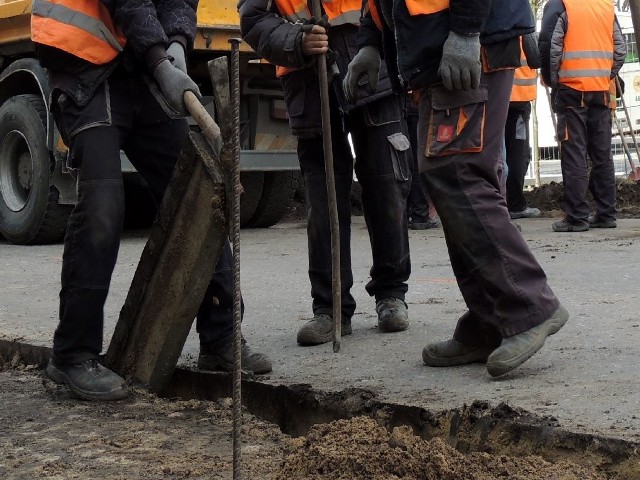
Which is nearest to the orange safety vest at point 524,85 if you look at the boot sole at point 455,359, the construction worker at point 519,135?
the construction worker at point 519,135

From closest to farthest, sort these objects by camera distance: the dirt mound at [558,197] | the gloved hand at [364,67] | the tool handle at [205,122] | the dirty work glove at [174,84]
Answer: the tool handle at [205,122]
the dirty work glove at [174,84]
the gloved hand at [364,67]
the dirt mound at [558,197]

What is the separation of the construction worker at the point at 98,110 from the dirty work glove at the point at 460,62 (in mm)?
825

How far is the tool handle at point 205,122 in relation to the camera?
3.05m

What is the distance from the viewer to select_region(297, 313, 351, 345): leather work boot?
4.12 m

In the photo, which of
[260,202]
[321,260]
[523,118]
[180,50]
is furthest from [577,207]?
[180,50]

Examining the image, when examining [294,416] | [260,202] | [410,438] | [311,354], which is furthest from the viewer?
[260,202]

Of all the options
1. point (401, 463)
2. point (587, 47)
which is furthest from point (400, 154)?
point (587, 47)

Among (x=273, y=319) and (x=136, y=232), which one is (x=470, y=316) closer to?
(x=273, y=319)

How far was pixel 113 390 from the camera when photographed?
357cm

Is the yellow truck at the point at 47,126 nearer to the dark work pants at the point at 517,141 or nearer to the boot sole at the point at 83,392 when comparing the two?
the dark work pants at the point at 517,141

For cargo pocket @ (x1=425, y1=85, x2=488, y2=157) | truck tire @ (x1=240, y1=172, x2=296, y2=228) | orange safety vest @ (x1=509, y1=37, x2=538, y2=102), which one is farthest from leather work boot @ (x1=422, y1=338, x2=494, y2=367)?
orange safety vest @ (x1=509, y1=37, x2=538, y2=102)

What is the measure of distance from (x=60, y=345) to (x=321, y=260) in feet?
3.86

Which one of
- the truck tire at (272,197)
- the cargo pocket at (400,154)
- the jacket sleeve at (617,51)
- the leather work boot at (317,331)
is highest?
the jacket sleeve at (617,51)

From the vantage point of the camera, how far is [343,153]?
4297 mm
